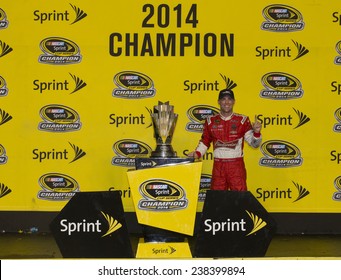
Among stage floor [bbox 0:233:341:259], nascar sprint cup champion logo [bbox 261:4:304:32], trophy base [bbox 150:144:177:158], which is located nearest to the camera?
trophy base [bbox 150:144:177:158]

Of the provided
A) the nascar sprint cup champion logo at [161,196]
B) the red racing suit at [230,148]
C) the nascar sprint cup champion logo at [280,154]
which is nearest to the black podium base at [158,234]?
the nascar sprint cup champion logo at [161,196]

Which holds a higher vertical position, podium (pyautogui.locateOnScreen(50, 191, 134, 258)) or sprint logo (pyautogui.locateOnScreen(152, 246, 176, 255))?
podium (pyautogui.locateOnScreen(50, 191, 134, 258))

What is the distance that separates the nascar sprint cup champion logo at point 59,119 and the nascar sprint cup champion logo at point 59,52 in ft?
1.47

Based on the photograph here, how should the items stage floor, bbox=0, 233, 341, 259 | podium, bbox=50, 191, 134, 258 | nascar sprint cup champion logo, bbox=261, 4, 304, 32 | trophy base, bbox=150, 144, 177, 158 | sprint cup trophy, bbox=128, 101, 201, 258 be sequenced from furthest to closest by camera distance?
1. nascar sprint cup champion logo, bbox=261, 4, 304, 32
2. stage floor, bbox=0, 233, 341, 259
3. trophy base, bbox=150, 144, 177, 158
4. sprint cup trophy, bbox=128, 101, 201, 258
5. podium, bbox=50, 191, 134, 258

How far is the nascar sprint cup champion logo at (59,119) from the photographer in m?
6.02

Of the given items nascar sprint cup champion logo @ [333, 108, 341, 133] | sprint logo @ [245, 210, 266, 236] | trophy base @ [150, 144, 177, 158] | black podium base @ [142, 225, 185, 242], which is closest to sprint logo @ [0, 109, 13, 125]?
trophy base @ [150, 144, 177, 158]

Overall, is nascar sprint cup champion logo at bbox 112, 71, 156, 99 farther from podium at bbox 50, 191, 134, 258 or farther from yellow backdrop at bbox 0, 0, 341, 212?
podium at bbox 50, 191, 134, 258

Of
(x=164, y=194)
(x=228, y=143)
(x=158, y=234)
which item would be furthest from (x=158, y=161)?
(x=228, y=143)

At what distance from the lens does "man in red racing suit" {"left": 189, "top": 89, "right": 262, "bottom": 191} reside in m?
5.09

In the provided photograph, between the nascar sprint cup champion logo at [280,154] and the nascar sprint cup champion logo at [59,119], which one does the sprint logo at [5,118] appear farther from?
the nascar sprint cup champion logo at [280,154]

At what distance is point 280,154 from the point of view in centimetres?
605

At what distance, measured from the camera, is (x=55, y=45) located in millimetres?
5996

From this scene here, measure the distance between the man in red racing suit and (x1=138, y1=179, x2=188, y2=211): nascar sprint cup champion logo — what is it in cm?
56

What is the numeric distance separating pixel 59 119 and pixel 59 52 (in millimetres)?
651
